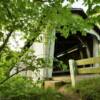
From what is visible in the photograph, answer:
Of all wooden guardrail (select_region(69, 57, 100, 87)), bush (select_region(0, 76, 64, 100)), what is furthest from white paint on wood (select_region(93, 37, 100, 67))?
bush (select_region(0, 76, 64, 100))

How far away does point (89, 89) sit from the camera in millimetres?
8680

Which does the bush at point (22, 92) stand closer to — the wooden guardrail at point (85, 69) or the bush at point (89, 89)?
the bush at point (89, 89)

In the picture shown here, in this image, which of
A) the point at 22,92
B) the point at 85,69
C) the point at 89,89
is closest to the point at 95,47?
the point at 85,69

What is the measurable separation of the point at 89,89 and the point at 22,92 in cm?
199

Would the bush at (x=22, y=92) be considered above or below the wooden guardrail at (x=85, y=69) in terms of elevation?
below

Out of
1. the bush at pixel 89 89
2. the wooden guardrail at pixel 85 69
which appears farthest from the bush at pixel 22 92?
the wooden guardrail at pixel 85 69

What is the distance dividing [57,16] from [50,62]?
1.62 meters

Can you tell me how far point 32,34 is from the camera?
193 inches

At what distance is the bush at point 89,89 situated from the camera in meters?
8.32

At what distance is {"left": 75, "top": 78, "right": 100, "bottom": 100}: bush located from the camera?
27.3 feet

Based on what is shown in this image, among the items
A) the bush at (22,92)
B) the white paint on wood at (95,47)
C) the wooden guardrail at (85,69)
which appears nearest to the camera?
the bush at (22,92)

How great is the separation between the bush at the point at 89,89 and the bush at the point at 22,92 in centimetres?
63

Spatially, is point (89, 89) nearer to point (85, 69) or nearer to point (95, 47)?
point (85, 69)

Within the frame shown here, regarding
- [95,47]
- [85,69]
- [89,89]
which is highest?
[95,47]
